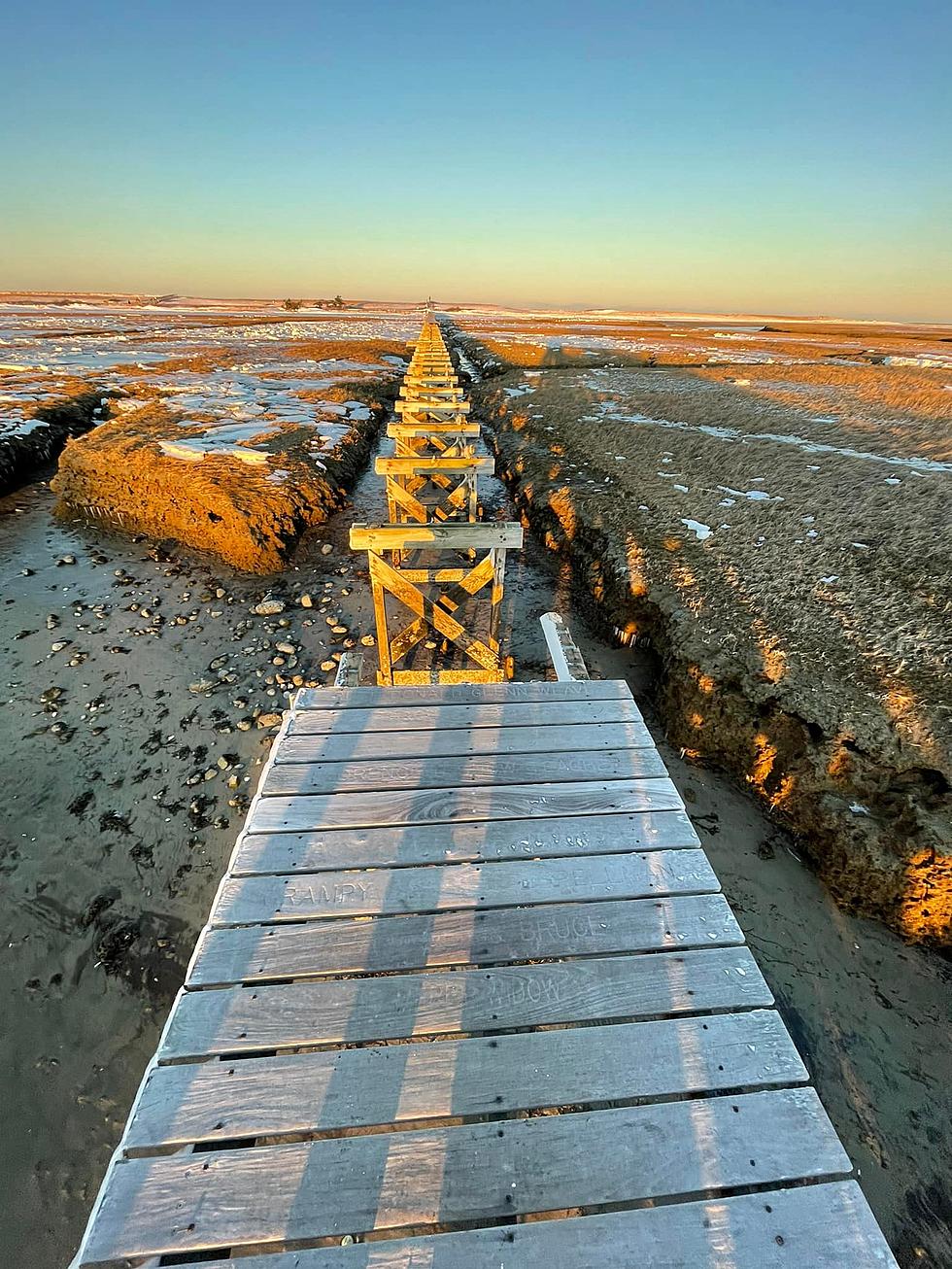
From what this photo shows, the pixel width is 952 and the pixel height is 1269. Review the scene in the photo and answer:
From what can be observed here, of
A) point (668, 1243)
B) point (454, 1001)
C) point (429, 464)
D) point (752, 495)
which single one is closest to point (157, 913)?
point (454, 1001)

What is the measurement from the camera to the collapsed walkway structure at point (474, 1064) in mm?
2016

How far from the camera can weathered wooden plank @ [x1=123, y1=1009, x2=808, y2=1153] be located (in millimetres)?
2279

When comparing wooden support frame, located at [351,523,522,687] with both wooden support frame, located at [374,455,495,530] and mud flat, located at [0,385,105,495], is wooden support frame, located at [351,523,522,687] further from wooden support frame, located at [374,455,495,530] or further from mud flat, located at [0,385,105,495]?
mud flat, located at [0,385,105,495]

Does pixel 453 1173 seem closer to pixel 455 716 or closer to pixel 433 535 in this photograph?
pixel 455 716

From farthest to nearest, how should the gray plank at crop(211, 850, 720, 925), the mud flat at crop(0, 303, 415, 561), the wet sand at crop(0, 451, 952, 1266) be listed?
the mud flat at crop(0, 303, 415, 561)
the wet sand at crop(0, 451, 952, 1266)
the gray plank at crop(211, 850, 720, 925)

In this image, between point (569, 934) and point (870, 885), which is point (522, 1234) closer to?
point (569, 934)

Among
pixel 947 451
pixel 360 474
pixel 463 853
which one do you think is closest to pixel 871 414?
pixel 947 451

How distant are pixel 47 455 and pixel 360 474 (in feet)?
34.2

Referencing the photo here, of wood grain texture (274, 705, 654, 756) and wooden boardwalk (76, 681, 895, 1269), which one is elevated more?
wood grain texture (274, 705, 654, 756)

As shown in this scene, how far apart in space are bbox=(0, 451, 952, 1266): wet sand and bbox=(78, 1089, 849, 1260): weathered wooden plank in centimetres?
259

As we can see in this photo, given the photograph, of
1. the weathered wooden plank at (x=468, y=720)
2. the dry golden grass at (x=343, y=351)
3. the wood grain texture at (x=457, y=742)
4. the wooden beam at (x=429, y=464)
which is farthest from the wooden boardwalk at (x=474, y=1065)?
the dry golden grass at (x=343, y=351)

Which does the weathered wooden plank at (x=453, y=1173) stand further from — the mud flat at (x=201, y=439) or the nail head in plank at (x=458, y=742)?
the mud flat at (x=201, y=439)

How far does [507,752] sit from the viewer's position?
13.9ft

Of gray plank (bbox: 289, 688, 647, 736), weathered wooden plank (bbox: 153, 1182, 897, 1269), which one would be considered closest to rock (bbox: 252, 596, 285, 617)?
gray plank (bbox: 289, 688, 647, 736)
